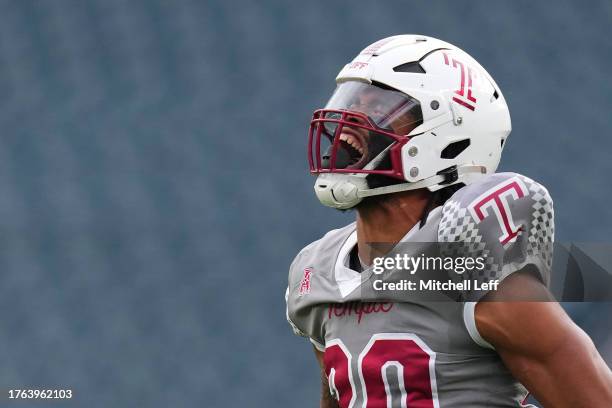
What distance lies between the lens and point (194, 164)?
2.74 meters

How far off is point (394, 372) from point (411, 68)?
46 cm

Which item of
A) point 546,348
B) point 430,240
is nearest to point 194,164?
point 430,240

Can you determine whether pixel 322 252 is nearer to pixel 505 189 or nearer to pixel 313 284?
pixel 313 284

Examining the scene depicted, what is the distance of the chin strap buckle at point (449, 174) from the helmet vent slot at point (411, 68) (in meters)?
0.15

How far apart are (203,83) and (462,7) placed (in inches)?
27.8

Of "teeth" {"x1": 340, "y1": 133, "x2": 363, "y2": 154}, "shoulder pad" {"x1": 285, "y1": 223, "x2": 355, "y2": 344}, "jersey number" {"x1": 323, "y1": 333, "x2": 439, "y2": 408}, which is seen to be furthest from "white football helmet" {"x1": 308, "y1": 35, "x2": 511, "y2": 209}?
"jersey number" {"x1": 323, "y1": 333, "x2": 439, "y2": 408}

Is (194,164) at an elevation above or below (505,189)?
above

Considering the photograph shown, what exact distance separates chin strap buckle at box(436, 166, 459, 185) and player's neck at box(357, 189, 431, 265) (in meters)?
0.04

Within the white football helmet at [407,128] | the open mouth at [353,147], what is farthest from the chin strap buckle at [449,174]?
the open mouth at [353,147]

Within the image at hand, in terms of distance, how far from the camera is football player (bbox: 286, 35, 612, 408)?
1.34 metres

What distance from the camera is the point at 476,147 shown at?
161 cm

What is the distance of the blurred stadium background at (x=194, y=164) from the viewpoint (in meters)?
2.59

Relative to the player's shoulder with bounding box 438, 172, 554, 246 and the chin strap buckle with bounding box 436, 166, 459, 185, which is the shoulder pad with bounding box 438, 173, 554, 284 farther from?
the chin strap buckle with bounding box 436, 166, 459, 185

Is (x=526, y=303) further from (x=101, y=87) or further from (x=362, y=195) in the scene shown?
(x=101, y=87)
